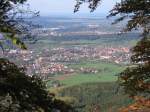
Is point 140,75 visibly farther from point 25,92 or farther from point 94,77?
point 94,77

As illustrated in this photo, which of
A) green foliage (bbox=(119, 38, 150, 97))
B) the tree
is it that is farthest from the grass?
the tree

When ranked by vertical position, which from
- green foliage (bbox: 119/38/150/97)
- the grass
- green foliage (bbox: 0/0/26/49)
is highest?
green foliage (bbox: 0/0/26/49)

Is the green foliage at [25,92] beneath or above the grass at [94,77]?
above

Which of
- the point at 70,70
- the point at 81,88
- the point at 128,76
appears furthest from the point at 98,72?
the point at 128,76

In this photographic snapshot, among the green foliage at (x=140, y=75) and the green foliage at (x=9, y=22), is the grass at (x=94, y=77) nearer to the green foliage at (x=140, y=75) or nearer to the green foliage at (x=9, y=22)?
the green foliage at (x=140, y=75)

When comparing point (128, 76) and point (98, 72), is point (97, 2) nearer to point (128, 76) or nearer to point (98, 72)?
point (128, 76)

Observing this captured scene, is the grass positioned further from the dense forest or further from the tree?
the tree

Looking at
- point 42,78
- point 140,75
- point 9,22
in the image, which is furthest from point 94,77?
point 9,22

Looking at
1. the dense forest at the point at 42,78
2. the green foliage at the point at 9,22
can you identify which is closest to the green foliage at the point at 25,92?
the dense forest at the point at 42,78
